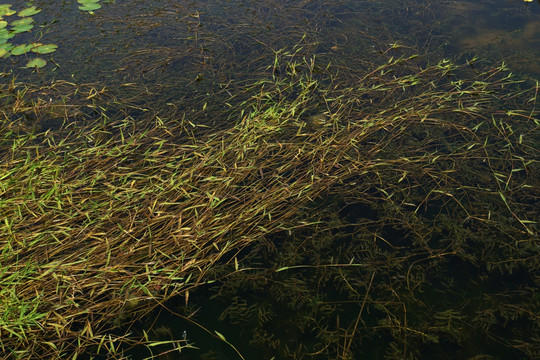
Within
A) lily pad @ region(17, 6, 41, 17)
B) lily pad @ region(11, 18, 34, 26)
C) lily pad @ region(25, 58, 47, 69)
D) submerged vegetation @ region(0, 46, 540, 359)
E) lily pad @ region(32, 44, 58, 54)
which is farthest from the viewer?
lily pad @ region(17, 6, 41, 17)

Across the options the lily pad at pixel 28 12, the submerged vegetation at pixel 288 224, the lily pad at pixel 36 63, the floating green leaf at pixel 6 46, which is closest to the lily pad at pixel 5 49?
the floating green leaf at pixel 6 46

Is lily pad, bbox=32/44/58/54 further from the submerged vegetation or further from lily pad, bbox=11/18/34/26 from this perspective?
the submerged vegetation

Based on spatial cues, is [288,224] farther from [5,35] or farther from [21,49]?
[5,35]

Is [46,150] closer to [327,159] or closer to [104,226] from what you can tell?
[104,226]

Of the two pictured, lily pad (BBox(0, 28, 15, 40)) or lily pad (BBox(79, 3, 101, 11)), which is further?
lily pad (BBox(79, 3, 101, 11))

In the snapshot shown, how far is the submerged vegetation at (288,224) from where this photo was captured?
1863 mm

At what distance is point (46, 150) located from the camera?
2.85 m

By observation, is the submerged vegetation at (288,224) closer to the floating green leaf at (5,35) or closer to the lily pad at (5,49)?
the lily pad at (5,49)

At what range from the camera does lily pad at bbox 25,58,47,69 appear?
382cm

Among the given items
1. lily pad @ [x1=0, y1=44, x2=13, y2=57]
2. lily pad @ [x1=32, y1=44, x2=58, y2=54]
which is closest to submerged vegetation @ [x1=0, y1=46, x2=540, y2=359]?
lily pad @ [x1=32, y1=44, x2=58, y2=54]

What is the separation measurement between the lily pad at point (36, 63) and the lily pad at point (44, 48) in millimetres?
153

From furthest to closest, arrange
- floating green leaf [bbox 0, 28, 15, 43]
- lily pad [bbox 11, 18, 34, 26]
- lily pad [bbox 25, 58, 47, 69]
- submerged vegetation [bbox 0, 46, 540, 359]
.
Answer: lily pad [bbox 11, 18, 34, 26] → floating green leaf [bbox 0, 28, 15, 43] → lily pad [bbox 25, 58, 47, 69] → submerged vegetation [bbox 0, 46, 540, 359]

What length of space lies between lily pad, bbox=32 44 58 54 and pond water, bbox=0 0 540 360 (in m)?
0.08

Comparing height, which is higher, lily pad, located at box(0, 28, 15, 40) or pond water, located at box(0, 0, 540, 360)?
lily pad, located at box(0, 28, 15, 40)
